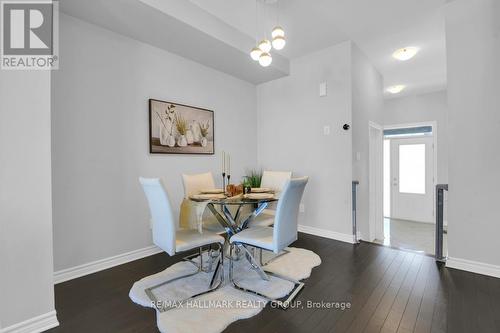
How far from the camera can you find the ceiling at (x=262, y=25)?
97.0 inches

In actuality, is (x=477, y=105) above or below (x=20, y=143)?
above

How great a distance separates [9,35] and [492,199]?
4256mm

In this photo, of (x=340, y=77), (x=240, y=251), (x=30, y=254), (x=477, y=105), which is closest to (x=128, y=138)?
(x=30, y=254)

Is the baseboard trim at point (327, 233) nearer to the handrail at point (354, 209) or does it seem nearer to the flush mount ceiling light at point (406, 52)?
the handrail at point (354, 209)

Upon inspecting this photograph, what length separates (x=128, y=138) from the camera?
2859mm

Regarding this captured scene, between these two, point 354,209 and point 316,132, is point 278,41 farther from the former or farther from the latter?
point 354,209

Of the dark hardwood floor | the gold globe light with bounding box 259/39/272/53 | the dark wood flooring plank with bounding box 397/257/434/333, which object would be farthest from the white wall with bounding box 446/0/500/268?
the gold globe light with bounding box 259/39/272/53

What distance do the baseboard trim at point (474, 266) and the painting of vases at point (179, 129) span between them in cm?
328

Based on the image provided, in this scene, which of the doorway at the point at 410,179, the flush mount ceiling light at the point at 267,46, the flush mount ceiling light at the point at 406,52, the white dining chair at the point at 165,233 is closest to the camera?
the white dining chair at the point at 165,233

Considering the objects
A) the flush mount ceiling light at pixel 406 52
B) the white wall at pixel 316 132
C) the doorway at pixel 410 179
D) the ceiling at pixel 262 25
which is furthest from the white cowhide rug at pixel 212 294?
the doorway at pixel 410 179

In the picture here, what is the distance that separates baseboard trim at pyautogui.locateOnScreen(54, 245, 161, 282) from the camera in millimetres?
2333

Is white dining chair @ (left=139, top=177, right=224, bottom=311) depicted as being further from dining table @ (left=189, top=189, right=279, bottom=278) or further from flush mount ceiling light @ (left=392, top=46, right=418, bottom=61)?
flush mount ceiling light @ (left=392, top=46, right=418, bottom=61)

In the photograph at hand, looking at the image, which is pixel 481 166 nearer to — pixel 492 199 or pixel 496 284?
pixel 492 199

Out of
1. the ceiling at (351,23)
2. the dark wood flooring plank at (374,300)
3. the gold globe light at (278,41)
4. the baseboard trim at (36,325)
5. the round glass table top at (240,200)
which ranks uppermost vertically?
the ceiling at (351,23)
